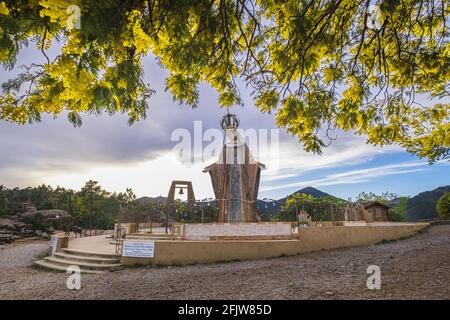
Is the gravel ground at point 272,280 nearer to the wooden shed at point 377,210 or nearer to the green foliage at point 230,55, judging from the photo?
the green foliage at point 230,55

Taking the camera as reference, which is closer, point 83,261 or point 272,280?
point 272,280

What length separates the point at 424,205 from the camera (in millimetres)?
45781

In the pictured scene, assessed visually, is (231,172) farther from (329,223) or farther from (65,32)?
(65,32)

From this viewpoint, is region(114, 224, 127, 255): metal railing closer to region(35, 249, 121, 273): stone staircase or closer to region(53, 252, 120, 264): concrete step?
region(35, 249, 121, 273): stone staircase

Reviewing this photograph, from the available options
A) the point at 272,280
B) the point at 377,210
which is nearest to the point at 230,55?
the point at 272,280

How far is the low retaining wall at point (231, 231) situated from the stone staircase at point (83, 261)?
114 inches

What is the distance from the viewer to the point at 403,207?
39.2 m

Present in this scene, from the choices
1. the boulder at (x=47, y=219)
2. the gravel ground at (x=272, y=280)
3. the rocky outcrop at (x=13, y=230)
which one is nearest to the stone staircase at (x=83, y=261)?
the gravel ground at (x=272, y=280)

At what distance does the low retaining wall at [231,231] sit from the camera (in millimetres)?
10922

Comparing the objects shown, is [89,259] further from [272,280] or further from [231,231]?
[272,280]

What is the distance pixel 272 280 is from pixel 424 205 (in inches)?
2056

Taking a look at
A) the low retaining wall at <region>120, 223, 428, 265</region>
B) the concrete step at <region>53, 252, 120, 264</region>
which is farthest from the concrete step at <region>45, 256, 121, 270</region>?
the low retaining wall at <region>120, 223, 428, 265</region>

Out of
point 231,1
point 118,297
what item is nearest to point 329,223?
point 118,297

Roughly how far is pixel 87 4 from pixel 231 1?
122 inches
